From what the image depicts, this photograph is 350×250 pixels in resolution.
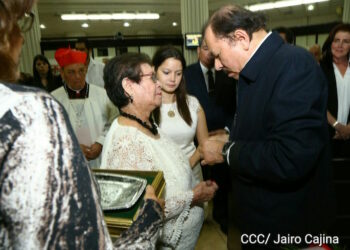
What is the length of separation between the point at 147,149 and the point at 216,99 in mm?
1818

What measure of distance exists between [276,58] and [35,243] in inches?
48.0

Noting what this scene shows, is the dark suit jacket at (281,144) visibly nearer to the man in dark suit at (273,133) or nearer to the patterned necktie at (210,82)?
the man in dark suit at (273,133)

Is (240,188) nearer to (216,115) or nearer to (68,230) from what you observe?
(68,230)

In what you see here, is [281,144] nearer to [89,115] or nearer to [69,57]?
[89,115]

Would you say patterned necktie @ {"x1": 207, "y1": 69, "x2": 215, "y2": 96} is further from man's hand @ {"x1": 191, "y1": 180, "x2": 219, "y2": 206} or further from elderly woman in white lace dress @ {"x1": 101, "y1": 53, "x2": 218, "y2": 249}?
man's hand @ {"x1": 191, "y1": 180, "x2": 219, "y2": 206}

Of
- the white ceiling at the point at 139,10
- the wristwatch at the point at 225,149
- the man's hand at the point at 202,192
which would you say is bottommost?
the man's hand at the point at 202,192

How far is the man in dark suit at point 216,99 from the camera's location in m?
2.92

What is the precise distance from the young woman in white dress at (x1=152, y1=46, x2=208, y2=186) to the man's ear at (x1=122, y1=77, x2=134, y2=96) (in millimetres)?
710

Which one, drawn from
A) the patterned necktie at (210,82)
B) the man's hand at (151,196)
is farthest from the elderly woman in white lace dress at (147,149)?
the patterned necktie at (210,82)

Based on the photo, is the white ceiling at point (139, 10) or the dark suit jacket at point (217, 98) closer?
the dark suit jacket at point (217, 98)

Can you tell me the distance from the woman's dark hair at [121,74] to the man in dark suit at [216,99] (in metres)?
1.46

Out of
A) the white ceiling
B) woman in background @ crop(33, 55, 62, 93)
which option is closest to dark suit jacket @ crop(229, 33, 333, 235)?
woman in background @ crop(33, 55, 62, 93)

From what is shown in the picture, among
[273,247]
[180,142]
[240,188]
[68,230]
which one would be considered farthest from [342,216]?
[68,230]

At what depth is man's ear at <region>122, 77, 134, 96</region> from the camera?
158 cm
